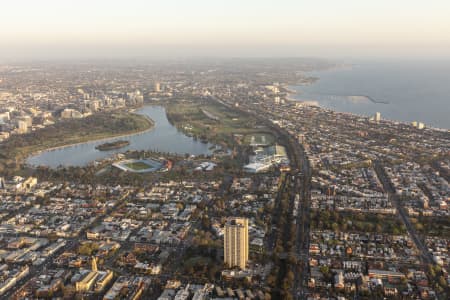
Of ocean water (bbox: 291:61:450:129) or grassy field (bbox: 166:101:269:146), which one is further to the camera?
ocean water (bbox: 291:61:450:129)

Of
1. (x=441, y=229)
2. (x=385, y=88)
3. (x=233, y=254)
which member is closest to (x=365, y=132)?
(x=441, y=229)

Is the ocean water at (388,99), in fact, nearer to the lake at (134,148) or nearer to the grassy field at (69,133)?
the lake at (134,148)

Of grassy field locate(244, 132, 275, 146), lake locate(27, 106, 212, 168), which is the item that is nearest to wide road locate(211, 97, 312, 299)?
grassy field locate(244, 132, 275, 146)

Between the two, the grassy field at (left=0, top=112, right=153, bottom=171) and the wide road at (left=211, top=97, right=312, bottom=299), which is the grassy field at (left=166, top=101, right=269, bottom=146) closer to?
the wide road at (left=211, top=97, right=312, bottom=299)

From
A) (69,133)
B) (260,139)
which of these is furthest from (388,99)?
(69,133)

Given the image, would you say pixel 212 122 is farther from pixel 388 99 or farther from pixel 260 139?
pixel 388 99

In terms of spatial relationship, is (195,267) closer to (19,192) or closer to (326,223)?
(326,223)

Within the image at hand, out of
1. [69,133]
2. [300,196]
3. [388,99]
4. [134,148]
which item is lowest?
[134,148]
